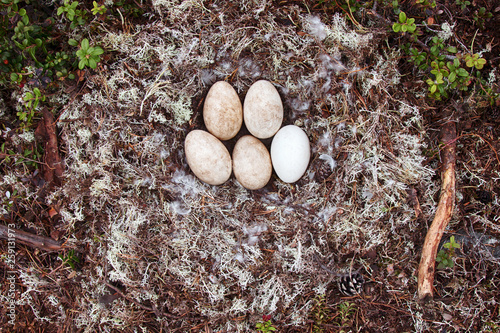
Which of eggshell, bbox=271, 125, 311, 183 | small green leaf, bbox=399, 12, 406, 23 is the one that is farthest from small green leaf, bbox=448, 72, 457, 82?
eggshell, bbox=271, 125, 311, 183

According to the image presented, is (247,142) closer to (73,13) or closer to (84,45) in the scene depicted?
(84,45)

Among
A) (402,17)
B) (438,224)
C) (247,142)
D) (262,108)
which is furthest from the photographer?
(247,142)

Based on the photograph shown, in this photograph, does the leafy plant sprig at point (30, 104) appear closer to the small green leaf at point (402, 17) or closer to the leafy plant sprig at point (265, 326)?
the leafy plant sprig at point (265, 326)

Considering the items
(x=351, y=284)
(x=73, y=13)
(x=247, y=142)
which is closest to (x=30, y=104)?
(x=73, y=13)

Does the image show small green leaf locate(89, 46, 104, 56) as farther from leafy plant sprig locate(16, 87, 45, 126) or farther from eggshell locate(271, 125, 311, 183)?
eggshell locate(271, 125, 311, 183)

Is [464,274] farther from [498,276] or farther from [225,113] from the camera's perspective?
[225,113]
